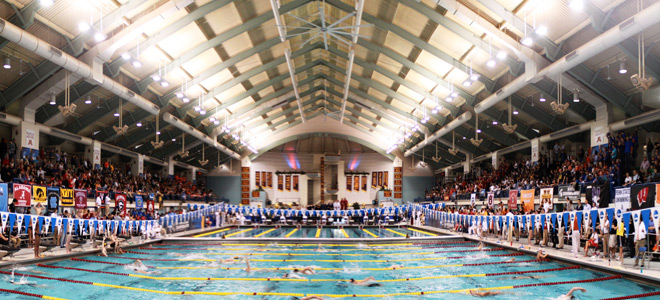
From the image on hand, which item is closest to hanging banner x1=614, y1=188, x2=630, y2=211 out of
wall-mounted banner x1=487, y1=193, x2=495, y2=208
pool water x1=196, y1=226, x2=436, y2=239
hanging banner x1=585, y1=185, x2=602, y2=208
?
hanging banner x1=585, y1=185, x2=602, y2=208

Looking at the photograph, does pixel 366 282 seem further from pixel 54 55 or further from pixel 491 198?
pixel 491 198

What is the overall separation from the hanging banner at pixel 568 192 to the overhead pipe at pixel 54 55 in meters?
18.9

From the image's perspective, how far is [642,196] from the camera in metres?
12.4

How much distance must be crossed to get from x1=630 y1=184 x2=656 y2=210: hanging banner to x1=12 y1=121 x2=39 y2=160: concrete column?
73.6 feet

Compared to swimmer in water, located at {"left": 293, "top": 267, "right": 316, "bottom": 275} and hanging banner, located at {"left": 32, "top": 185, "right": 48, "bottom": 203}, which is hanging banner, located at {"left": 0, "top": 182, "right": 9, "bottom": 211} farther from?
swimmer in water, located at {"left": 293, "top": 267, "right": 316, "bottom": 275}

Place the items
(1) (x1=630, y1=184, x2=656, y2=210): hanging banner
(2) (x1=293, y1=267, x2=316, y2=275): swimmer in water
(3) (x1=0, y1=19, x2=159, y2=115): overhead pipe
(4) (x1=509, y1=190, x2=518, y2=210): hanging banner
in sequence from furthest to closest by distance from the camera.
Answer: (4) (x1=509, y1=190, x2=518, y2=210): hanging banner < (3) (x1=0, y1=19, x2=159, y2=115): overhead pipe < (1) (x1=630, y1=184, x2=656, y2=210): hanging banner < (2) (x1=293, y1=267, x2=316, y2=275): swimmer in water

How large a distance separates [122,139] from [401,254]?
21.9 m

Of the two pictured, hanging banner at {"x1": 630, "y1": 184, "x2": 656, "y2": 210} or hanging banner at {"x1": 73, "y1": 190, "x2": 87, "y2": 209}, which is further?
hanging banner at {"x1": 73, "y1": 190, "x2": 87, "y2": 209}

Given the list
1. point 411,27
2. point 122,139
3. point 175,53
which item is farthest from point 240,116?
point 411,27

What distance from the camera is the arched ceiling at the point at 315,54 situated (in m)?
14.9

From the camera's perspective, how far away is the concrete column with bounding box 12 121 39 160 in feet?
65.0

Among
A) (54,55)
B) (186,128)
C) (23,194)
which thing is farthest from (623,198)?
(186,128)

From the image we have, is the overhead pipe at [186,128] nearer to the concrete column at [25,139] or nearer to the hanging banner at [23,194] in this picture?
the concrete column at [25,139]

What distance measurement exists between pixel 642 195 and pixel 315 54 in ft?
62.4
